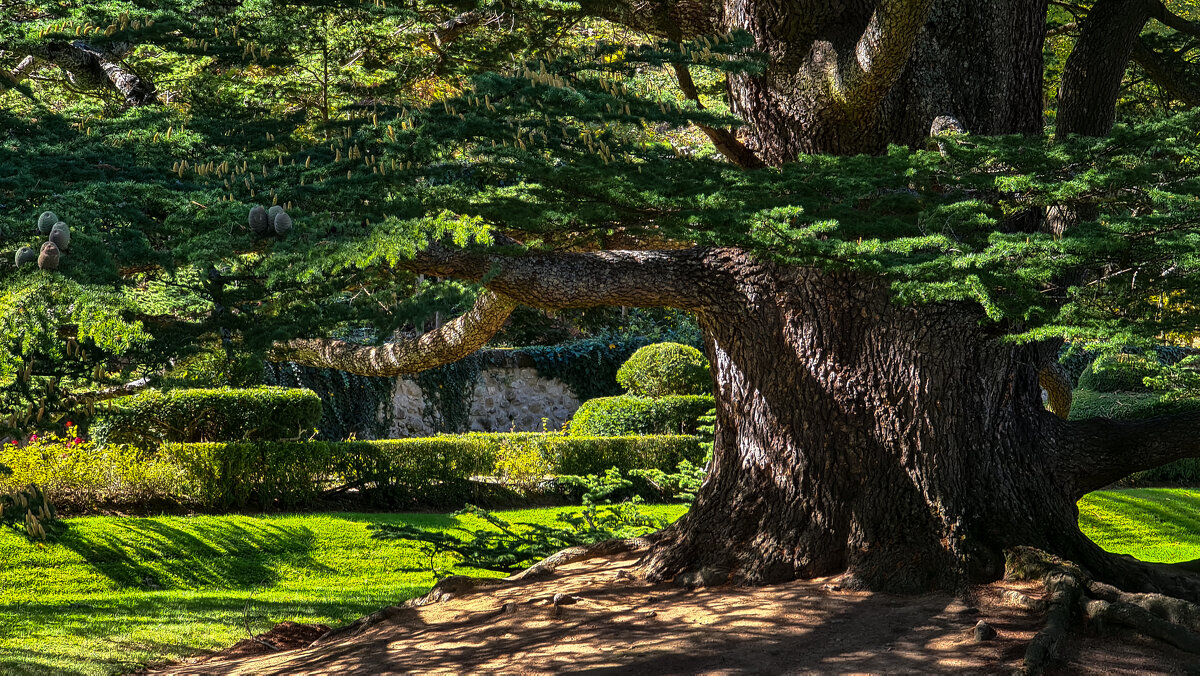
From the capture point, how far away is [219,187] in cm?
447

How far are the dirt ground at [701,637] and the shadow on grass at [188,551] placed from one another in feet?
11.3

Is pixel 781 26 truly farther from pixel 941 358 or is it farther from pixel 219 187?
pixel 219 187

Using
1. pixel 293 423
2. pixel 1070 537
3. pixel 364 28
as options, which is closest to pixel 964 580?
pixel 1070 537

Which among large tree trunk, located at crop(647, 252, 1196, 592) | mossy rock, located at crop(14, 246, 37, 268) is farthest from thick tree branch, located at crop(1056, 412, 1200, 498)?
mossy rock, located at crop(14, 246, 37, 268)

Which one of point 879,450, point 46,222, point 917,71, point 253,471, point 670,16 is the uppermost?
point 670,16

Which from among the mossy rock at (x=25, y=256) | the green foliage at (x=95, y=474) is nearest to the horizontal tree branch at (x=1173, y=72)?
the mossy rock at (x=25, y=256)

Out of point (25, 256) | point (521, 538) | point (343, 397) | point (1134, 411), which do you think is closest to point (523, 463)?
point (343, 397)

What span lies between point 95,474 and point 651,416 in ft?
25.2

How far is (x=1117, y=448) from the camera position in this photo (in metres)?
5.69

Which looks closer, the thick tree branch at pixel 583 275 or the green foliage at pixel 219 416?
the thick tree branch at pixel 583 275

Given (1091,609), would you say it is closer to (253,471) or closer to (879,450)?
(879,450)

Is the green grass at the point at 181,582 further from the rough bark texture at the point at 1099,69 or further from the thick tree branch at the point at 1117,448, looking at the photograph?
the rough bark texture at the point at 1099,69

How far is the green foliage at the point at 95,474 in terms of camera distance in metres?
10.7

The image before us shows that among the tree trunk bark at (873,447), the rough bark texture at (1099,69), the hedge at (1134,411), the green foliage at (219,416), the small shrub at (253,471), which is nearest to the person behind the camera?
the tree trunk bark at (873,447)
